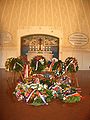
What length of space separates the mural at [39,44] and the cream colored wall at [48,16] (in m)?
0.15

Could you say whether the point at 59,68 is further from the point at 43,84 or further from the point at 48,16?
the point at 48,16

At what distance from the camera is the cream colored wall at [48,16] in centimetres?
453

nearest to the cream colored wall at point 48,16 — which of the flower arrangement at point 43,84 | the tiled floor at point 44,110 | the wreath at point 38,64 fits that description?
the flower arrangement at point 43,84

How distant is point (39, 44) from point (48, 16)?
595 mm

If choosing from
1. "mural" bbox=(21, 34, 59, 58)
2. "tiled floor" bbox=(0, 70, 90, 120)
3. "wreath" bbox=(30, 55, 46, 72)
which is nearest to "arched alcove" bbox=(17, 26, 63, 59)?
"mural" bbox=(21, 34, 59, 58)

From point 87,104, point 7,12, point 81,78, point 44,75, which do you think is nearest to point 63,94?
point 87,104

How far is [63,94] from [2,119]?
2.79 ft

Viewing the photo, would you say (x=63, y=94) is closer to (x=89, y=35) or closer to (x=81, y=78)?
(x=81, y=78)

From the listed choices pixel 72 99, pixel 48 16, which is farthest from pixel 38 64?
pixel 48 16

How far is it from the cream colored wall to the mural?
15cm

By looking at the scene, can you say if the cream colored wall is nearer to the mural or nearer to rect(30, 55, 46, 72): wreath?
the mural

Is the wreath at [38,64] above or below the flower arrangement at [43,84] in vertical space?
above

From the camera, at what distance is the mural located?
175 inches

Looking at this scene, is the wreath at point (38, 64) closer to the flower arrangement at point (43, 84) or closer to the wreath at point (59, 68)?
the flower arrangement at point (43, 84)
